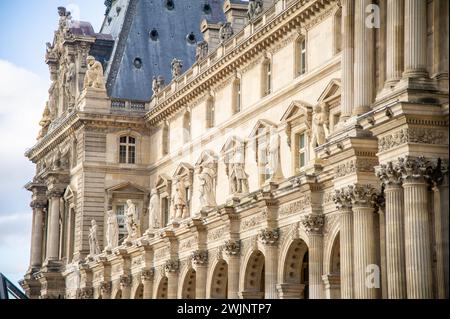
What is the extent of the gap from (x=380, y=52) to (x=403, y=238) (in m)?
7.44

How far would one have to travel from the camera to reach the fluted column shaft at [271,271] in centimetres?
5250

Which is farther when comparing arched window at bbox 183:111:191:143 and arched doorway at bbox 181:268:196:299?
arched window at bbox 183:111:191:143

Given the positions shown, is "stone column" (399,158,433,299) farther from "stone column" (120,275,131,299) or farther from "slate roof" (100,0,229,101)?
"slate roof" (100,0,229,101)

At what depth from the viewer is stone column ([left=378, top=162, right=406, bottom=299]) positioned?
39969 millimetres

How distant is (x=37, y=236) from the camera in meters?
90.6

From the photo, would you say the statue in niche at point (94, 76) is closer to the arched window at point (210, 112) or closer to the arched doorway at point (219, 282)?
the arched window at point (210, 112)

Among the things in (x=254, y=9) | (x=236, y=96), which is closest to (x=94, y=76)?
(x=236, y=96)

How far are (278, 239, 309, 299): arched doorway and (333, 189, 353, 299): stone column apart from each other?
7448 millimetres

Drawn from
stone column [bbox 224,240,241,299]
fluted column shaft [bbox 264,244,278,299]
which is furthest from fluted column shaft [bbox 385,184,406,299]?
stone column [bbox 224,240,241,299]

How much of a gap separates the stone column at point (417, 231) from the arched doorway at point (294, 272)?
40.5 ft

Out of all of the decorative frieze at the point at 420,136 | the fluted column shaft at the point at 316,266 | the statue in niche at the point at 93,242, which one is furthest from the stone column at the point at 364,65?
the statue in niche at the point at 93,242

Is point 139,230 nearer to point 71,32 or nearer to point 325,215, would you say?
point 71,32

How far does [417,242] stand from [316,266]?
985 cm

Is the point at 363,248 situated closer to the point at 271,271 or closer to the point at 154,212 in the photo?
the point at 271,271
